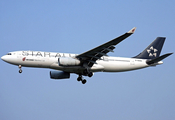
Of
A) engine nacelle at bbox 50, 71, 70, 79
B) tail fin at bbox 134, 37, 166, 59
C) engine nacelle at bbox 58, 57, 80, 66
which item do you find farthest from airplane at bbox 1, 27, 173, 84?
tail fin at bbox 134, 37, 166, 59

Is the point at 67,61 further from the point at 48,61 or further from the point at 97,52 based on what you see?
the point at 97,52

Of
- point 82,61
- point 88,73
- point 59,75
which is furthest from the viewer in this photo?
point 59,75

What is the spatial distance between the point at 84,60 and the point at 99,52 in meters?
2.68

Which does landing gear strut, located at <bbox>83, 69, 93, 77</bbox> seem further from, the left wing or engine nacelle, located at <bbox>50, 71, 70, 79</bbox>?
engine nacelle, located at <bbox>50, 71, 70, 79</bbox>

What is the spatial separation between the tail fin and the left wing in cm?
900

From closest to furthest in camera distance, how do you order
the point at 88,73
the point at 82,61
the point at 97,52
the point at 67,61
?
the point at 67,61 → the point at 97,52 → the point at 82,61 → the point at 88,73

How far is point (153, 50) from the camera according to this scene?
45344 millimetres

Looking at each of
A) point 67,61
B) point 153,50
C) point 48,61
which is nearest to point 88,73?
point 67,61

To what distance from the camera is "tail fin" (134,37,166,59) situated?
44.5m

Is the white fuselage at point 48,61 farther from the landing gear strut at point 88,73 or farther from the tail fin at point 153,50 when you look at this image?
the tail fin at point 153,50

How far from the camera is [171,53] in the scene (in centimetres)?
3612

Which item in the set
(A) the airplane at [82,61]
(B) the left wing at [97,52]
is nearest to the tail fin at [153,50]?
(A) the airplane at [82,61]

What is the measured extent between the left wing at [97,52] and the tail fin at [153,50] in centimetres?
900

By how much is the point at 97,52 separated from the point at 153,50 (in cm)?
1247
